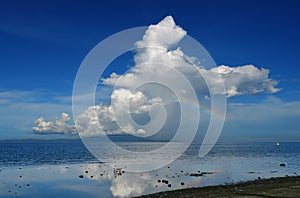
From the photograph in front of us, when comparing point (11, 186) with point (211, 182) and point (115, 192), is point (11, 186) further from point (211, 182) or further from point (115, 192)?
point (211, 182)

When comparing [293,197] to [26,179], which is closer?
[293,197]

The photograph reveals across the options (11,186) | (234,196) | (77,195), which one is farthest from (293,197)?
(11,186)

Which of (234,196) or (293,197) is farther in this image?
(234,196)

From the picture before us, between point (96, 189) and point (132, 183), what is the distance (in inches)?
255

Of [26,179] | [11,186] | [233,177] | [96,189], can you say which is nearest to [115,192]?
[96,189]

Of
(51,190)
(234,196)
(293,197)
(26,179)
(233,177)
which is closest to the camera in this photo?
(293,197)

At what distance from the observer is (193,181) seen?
51125 millimetres

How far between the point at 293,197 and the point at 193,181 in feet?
84.6

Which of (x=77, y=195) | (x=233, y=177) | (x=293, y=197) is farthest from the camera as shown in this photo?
(x=233, y=177)

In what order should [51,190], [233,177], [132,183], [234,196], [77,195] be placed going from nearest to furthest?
[234,196] → [77,195] → [51,190] → [132,183] → [233,177]

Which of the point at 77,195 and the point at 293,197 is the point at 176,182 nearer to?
the point at 77,195

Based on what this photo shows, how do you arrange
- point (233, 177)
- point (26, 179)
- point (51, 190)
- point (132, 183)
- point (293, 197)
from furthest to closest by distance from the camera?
1. point (233, 177)
2. point (26, 179)
3. point (132, 183)
4. point (51, 190)
5. point (293, 197)

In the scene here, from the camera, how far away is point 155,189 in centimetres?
4325

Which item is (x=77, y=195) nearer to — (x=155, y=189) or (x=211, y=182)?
(x=155, y=189)
